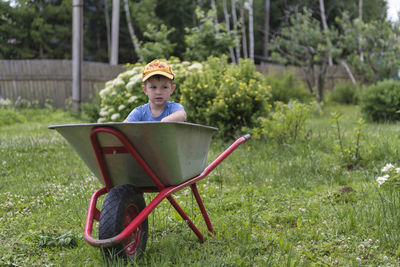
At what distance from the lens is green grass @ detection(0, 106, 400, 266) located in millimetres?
2348

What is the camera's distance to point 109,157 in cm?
206

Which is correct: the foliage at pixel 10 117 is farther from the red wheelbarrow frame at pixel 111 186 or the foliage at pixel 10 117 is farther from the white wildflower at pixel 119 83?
the red wheelbarrow frame at pixel 111 186

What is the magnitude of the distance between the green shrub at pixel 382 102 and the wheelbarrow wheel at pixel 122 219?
21.9ft

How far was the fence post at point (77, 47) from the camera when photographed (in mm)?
10344

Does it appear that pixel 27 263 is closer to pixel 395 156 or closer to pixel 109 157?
pixel 109 157

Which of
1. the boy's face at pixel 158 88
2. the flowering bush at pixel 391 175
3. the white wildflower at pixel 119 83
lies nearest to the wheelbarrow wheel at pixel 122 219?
the boy's face at pixel 158 88

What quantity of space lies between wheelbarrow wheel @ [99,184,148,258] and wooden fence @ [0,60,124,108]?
12.1 m

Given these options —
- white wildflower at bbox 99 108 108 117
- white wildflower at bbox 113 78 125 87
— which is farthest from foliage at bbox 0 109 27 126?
white wildflower at bbox 113 78 125 87

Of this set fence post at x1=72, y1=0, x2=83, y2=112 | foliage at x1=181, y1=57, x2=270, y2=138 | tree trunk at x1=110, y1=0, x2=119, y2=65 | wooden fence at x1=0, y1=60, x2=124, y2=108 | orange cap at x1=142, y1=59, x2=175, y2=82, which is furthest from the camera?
tree trunk at x1=110, y1=0, x2=119, y2=65

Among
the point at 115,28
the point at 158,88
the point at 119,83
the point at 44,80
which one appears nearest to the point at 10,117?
the point at 44,80

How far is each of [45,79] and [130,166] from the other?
13.2 m

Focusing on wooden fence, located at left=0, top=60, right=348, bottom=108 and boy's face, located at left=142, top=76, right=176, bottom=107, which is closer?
boy's face, located at left=142, top=76, right=176, bottom=107

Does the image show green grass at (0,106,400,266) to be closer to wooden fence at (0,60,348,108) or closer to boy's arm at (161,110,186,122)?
boy's arm at (161,110,186,122)

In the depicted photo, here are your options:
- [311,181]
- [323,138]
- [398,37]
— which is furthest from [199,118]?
[398,37]
